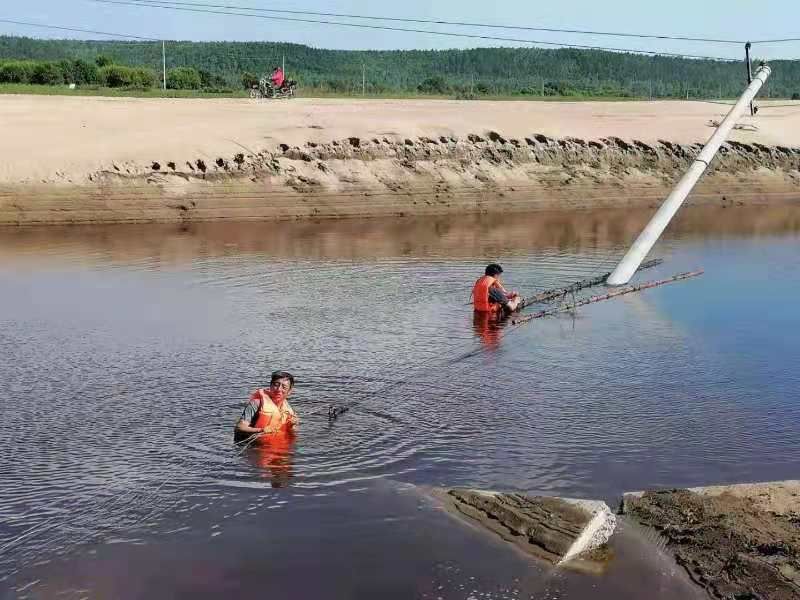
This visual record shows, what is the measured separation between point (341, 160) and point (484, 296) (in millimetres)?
21688

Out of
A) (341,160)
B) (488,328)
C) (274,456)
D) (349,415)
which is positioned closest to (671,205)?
(488,328)

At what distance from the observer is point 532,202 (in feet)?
147

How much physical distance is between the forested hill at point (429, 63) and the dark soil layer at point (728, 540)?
105100mm

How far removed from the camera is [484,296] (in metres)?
21.8

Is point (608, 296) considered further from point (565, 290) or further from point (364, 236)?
point (364, 236)

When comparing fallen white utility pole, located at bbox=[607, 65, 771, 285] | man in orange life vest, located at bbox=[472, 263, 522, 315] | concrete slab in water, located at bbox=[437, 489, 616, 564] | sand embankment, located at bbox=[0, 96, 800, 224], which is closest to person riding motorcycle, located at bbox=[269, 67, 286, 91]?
sand embankment, located at bbox=[0, 96, 800, 224]

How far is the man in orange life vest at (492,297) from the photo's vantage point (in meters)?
21.7

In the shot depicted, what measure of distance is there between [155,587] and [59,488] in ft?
9.60

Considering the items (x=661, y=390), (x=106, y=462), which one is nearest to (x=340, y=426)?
→ (x=106, y=462)

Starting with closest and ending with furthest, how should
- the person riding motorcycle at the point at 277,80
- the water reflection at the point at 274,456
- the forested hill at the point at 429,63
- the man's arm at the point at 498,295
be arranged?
1. the water reflection at the point at 274,456
2. the man's arm at the point at 498,295
3. the person riding motorcycle at the point at 277,80
4. the forested hill at the point at 429,63

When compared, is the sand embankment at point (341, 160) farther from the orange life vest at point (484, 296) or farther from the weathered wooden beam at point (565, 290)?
the orange life vest at point (484, 296)

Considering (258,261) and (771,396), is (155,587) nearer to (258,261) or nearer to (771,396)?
(771,396)

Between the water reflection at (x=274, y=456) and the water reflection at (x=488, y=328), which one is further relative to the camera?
the water reflection at (x=488, y=328)

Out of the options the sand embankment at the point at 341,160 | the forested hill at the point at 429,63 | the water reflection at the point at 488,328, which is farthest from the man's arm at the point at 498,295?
the forested hill at the point at 429,63
